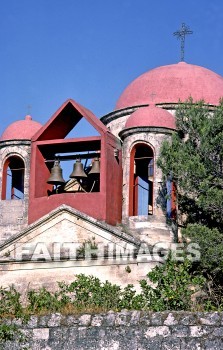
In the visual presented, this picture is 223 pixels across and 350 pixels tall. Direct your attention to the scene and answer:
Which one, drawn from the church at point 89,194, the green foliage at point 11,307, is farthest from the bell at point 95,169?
the green foliage at point 11,307

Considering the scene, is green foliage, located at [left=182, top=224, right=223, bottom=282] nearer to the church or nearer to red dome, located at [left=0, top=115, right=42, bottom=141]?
the church

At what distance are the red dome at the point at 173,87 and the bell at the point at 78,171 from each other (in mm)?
3621

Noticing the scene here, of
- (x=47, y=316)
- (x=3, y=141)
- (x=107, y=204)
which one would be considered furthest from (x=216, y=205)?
(x=47, y=316)

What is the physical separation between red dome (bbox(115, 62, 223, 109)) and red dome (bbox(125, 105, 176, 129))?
6.33ft

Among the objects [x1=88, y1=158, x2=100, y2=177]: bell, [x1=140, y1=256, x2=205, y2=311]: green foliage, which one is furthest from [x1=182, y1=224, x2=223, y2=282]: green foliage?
[x1=140, y1=256, x2=205, y2=311]: green foliage

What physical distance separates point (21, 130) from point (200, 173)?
19.6 feet

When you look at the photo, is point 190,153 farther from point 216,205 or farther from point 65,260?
point 65,260

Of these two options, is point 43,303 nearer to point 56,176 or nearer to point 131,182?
point 56,176

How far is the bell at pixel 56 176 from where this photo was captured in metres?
20.5

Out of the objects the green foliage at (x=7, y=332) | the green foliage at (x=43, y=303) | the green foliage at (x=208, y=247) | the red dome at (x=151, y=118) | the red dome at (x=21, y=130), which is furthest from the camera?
the red dome at (x=21, y=130)

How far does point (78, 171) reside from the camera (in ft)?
66.9

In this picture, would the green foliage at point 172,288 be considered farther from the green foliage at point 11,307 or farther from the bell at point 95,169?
the bell at point 95,169

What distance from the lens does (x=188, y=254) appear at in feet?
59.5

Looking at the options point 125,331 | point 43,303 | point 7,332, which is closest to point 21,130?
point 43,303
